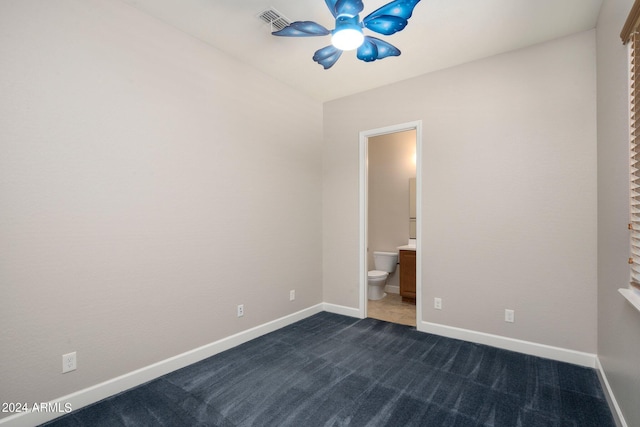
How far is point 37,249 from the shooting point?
1822mm

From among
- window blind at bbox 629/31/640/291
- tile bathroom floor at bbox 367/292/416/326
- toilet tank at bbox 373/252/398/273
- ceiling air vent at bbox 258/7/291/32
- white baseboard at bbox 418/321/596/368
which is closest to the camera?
window blind at bbox 629/31/640/291

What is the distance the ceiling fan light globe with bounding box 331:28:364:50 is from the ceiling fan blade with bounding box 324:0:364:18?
0.27 feet

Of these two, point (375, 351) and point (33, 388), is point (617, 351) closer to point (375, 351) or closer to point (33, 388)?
point (375, 351)

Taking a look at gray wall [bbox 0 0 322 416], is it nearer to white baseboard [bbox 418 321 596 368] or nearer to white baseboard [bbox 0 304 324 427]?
white baseboard [bbox 0 304 324 427]

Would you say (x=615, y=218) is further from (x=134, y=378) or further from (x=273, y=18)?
(x=134, y=378)

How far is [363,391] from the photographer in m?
2.17

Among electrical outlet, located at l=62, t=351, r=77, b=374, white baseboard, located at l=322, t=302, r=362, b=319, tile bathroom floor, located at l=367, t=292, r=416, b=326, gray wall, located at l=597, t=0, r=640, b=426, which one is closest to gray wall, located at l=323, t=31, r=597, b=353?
gray wall, located at l=597, t=0, r=640, b=426

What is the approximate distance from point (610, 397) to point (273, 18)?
348cm

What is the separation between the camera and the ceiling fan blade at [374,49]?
2137mm

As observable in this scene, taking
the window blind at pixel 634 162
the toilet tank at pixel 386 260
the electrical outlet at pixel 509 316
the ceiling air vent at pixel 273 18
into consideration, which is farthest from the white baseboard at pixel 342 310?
the ceiling air vent at pixel 273 18

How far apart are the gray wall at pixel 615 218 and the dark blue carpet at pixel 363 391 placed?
359 mm

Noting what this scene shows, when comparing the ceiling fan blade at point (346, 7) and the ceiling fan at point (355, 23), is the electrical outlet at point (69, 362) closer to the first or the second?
the ceiling fan at point (355, 23)

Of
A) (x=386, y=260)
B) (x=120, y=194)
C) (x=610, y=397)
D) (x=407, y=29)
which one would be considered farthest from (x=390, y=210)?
(x=120, y=194)

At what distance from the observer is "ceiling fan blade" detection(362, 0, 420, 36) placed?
1743 millimetres
